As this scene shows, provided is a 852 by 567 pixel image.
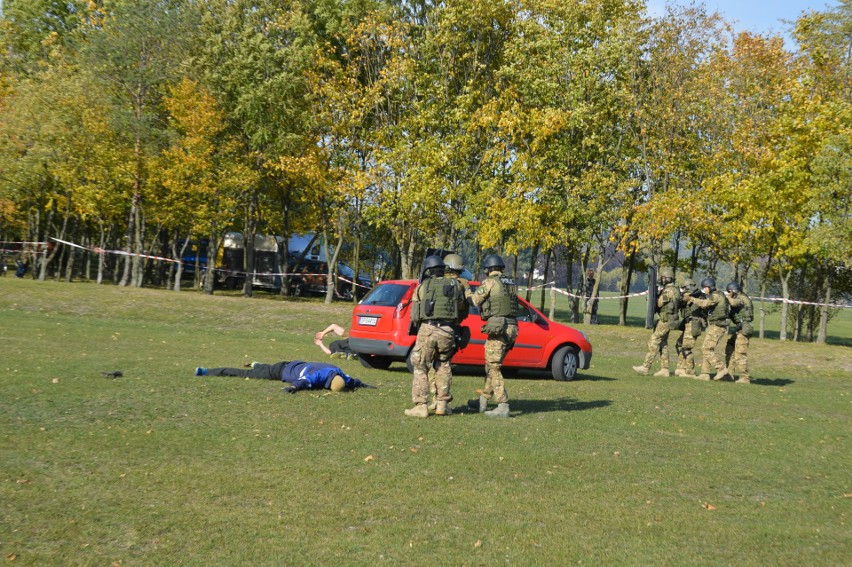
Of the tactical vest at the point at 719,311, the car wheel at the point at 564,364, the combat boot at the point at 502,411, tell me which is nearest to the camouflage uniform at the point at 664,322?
the tactical vest at the point at 719,311

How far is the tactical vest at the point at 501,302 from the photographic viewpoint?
11.3m

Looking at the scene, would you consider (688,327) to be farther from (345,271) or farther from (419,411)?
(345,271)

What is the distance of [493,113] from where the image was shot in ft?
117

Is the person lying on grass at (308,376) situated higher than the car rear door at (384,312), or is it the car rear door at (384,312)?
the car rear door at (384,312)

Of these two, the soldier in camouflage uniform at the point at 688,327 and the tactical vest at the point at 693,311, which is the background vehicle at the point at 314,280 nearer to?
the soldier in camouflage uniform at the point at 688,327

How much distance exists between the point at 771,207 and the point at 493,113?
11.1 metres

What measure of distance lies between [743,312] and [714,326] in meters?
0.67

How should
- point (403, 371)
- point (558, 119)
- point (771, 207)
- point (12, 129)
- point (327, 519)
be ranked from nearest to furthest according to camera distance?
point (327, 519) → point (403, 371) → point (771, 207) → point (558, 119) → point (12, 129)

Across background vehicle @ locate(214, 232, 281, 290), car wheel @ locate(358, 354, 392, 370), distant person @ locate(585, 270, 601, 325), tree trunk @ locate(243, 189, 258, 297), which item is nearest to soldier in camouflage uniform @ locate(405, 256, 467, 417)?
car wheel @ locate(358, 354, 392, 370)

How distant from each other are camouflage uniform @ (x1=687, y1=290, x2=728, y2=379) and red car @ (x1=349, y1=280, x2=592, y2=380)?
3461 mm

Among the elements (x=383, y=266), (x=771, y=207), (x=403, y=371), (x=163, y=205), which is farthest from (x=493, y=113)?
(x=383, y=266)

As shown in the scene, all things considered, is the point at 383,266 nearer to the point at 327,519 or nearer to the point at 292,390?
the point at 292,390

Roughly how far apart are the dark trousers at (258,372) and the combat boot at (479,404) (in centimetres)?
314

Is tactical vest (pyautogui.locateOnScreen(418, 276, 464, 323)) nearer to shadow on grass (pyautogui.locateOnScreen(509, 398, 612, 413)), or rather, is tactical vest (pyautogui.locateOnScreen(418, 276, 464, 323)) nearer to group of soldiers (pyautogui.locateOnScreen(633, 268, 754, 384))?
shadow on grass (pyautogui.locateOnScreen(509, 398, 612, 413))
